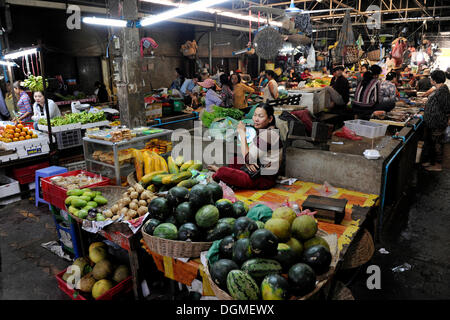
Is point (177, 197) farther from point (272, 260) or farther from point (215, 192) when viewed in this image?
point (272, 260)

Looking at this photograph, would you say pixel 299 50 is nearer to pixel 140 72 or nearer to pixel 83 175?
pixel 140 72

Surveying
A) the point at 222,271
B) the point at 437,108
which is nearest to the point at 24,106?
the point at 222,271

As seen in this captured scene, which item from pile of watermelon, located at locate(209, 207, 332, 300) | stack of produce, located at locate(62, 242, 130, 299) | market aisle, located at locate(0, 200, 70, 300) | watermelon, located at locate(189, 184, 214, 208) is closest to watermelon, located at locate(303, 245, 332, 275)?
pile of watermelon, located at locate(209, 207, 332, 300)

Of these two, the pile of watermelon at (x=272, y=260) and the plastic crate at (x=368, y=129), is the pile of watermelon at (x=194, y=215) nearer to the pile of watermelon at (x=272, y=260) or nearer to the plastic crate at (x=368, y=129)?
the pile of watermelon at (x=272, y=260)

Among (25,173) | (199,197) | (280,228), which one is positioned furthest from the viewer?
(25,173)

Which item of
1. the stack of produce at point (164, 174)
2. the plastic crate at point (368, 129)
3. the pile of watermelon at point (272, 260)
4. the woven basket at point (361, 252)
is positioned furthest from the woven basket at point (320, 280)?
the plastic crate at point (368, 129)

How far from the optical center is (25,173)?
18.6 ft

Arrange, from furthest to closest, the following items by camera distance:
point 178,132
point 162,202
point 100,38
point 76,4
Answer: point 100,38, point 76,4, point 178,132, point 162,202

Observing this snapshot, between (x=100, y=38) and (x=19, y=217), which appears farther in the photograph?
(x=100, y=38)

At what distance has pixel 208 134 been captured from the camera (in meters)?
4.76

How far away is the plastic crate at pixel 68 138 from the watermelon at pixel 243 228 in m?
5.01

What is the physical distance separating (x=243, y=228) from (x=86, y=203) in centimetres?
183

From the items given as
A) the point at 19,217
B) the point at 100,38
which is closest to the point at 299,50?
the point at 100,38

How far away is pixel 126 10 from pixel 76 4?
5.30 metres
